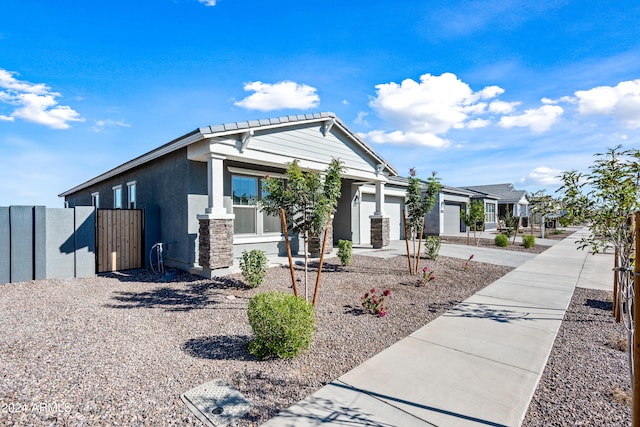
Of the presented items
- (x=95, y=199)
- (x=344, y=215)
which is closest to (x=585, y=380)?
(x=344, y=215)

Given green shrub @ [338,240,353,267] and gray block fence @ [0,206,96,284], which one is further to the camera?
green shrub @ [338,240,353,267]

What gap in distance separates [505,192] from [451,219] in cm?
1738

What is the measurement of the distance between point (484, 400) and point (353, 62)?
29.9 feet

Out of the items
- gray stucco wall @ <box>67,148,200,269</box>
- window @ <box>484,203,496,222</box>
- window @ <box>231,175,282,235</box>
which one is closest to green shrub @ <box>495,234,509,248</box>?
window @ <box>231,175,282,235</box>

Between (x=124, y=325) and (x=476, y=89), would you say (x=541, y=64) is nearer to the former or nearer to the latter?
(x=476, y=89)

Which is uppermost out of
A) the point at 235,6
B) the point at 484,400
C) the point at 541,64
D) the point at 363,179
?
the point at 235,6

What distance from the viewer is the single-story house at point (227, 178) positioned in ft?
25.2

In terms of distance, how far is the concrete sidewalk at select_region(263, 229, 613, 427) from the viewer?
2.65m

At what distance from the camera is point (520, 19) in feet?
22.4

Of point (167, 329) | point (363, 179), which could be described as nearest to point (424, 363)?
point (167, 329)

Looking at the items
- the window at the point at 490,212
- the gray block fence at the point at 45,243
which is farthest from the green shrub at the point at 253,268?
the window at the point at 490,212

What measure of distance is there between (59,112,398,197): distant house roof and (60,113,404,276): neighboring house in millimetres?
27

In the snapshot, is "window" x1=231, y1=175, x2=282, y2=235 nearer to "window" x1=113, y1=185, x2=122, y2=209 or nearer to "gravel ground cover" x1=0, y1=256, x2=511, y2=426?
"gravel ground cover" x1=0, y1=256, x2=511, y2=426

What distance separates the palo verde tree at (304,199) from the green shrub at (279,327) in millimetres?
1311
